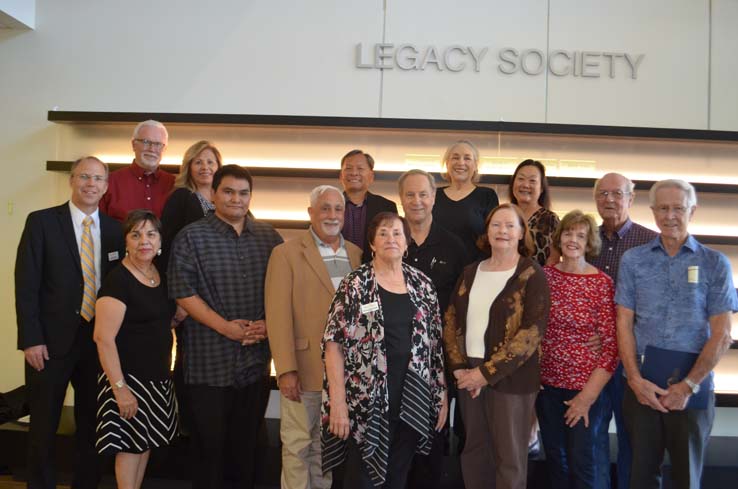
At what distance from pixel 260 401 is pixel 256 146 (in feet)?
7.43

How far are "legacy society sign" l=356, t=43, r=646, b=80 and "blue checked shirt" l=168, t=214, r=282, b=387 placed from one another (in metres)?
2.38

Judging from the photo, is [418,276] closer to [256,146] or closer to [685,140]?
[256,146]

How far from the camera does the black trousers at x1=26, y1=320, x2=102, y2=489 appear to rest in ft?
8.87

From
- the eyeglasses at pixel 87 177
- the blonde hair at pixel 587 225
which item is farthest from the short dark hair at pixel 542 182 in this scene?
the eyeglasses at pixel 87 177

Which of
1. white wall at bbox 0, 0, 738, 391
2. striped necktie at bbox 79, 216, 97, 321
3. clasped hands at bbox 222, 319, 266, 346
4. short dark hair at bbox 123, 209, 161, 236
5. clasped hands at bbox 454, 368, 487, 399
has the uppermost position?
white wall at bbox 0, 0, 738, 391

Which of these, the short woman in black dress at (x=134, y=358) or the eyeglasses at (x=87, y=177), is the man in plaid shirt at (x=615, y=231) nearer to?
Result: the short woman in black dress at (x=134, y=358)

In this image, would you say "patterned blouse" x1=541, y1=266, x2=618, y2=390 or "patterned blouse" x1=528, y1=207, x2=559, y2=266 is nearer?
"patterned blouse" x1=541, y1=266, x2=618, y2=390

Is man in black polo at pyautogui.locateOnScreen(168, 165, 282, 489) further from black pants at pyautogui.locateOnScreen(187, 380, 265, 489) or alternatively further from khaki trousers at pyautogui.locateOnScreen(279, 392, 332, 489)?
khaki trousers at pyautogui.locateOnScreen(279, 392, 332, 489)

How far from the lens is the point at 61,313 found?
2717mm

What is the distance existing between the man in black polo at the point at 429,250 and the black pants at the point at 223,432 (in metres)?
0.87

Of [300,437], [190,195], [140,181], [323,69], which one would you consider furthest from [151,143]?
[300,437]

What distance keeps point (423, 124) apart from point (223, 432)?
2.57 m

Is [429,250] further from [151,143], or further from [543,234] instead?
[151,143]

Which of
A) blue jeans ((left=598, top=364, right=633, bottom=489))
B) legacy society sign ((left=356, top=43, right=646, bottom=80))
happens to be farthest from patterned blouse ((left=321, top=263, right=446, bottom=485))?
legacy society sign ((left=356, top=43, right=646, bottom=80))
